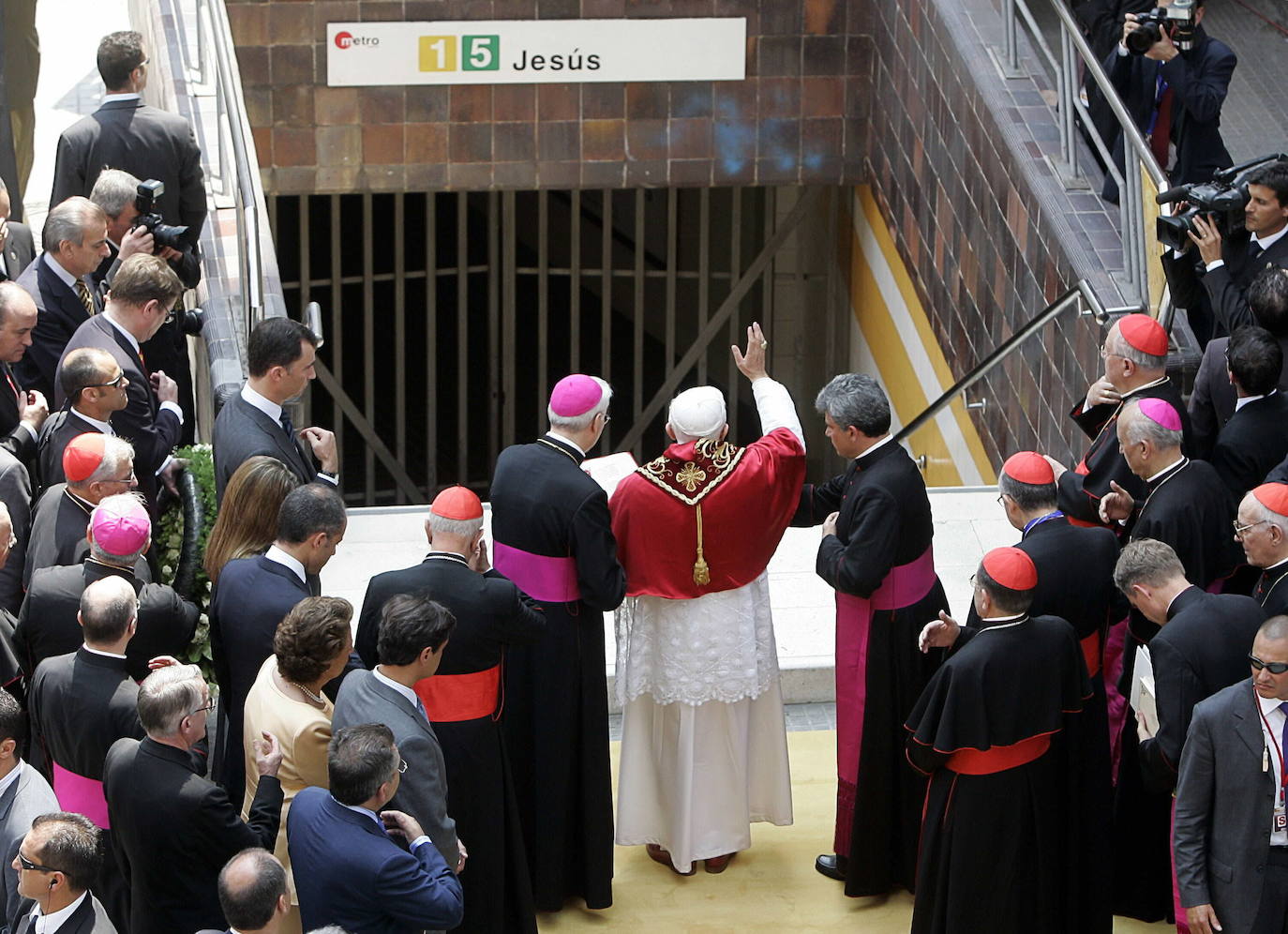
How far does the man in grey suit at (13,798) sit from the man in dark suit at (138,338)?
5.20 feet

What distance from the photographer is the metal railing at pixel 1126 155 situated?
7543mm

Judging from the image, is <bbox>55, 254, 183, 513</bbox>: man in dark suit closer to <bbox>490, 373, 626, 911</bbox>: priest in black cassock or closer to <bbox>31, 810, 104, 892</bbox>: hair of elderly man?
<bbox>490, 373, 626, 911</bbox>: priest in black cassock

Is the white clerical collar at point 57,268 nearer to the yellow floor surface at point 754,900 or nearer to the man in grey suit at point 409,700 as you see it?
the man in grey suit at point 409,700

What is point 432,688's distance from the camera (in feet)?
16.6

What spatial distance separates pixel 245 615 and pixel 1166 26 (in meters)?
4.74

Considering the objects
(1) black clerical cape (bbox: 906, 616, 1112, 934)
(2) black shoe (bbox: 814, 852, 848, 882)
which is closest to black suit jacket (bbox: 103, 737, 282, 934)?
(1) black clerical cape (bbox: 906, 616, 1112, 934)

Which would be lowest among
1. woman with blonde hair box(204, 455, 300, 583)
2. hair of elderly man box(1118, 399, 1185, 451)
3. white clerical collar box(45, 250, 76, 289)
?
woman with blonde hair box(204, 455, 300, 583)

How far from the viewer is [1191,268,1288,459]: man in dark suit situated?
18.7 feet

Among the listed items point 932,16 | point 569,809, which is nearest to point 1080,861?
point 569,809

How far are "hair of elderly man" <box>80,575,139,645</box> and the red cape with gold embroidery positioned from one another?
57.3 inches

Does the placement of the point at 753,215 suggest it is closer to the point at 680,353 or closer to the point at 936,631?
the point at 680,353

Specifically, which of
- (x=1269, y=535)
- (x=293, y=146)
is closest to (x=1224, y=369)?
(x=1269, y=535)

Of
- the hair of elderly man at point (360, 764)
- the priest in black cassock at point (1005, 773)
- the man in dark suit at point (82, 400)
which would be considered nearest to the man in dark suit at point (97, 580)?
the man in dark suit at point (82, 400)

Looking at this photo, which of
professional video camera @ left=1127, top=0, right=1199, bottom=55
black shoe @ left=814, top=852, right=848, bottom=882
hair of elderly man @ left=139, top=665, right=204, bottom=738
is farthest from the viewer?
professional video camera @ left=1127, top=0, right=1199, bottom=55
